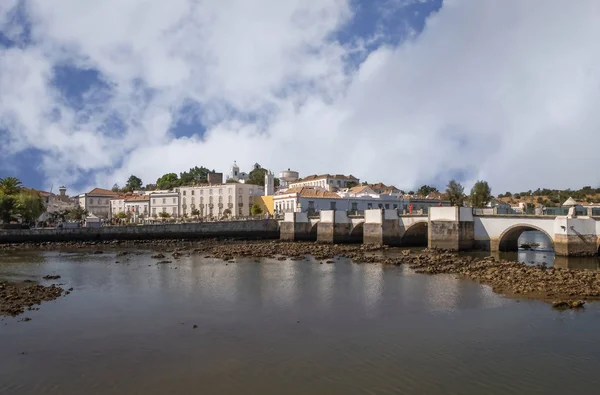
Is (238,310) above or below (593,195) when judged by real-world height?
below

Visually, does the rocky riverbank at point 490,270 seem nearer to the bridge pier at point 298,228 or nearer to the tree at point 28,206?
the tree at point 28,206

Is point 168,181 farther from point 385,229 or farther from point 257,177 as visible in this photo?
point 385,229

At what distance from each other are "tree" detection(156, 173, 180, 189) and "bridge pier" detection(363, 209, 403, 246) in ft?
241

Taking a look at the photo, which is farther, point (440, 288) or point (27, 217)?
point (27, 217)

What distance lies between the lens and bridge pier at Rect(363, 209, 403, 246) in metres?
48.1

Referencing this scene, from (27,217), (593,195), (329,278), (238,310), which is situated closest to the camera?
(238,310)

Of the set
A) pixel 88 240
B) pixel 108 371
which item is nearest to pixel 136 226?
pixel 88 240

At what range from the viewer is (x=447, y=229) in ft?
135

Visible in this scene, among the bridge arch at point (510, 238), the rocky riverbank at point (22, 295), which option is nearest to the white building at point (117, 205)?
the rocky riverbank at point (22, 295)

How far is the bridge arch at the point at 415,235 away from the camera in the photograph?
47856 millimetres

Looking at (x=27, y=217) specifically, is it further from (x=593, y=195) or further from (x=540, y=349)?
(x=593, y=195)

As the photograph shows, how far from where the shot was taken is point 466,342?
1403 centimetres

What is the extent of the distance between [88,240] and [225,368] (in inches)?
2044

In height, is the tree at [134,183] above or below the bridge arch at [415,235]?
above
